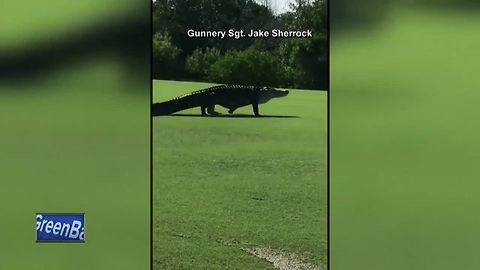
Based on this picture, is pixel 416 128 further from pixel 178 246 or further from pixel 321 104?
pixel 178 246

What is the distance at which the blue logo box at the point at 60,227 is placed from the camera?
3355 mm

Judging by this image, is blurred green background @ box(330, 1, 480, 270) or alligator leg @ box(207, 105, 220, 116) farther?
alligator leg @ box(207, 105, 220, 116)

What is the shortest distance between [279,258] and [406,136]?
1030 mm

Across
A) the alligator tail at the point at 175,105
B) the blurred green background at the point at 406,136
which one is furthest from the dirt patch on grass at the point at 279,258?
the alligator tail at the point at 175,105

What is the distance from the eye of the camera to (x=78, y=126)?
3338mm

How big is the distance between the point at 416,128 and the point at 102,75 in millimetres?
1845

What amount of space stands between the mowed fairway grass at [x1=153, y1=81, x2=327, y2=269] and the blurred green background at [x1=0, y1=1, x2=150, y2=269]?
136 mm

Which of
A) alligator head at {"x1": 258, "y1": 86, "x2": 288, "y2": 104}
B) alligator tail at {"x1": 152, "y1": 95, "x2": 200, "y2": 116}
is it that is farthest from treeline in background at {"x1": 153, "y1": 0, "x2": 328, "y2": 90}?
alligator tail at {"x1": 152, "y1": 95, "x2": 200, "y2": 116}

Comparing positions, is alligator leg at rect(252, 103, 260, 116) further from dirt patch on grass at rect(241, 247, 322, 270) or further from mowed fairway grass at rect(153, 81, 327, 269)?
dirt patch on grass at rect(241, 247, 322, 270)

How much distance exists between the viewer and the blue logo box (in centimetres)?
336

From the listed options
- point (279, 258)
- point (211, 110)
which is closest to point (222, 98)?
point (211, 110)

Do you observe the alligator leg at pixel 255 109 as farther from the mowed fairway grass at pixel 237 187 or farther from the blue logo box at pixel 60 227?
the blue logo box at pixel 60 227

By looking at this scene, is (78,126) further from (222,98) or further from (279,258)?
(279,258)

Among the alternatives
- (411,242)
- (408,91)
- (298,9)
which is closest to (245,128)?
(298,9)
